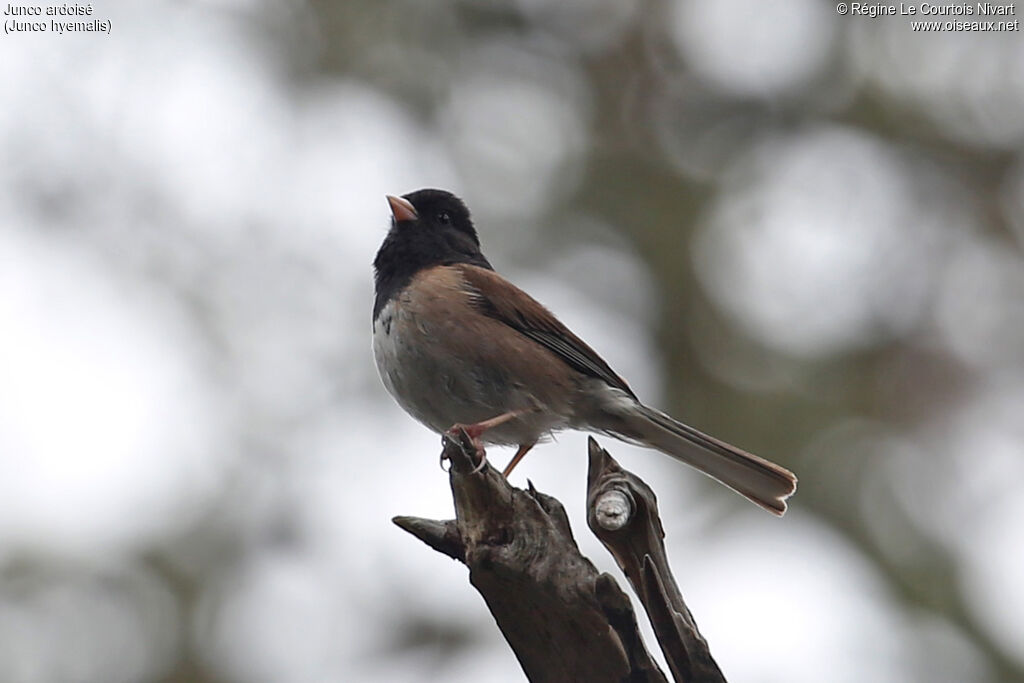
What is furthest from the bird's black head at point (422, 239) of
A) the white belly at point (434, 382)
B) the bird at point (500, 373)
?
the white belly at point (434, 382)

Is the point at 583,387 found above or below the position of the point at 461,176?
below

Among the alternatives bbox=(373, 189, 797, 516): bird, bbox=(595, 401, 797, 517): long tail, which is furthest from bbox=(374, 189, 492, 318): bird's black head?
bbox=(595, 401, 797, 517): long tail

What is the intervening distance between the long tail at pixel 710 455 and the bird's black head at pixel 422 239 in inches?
32.2

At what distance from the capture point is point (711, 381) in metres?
6.72

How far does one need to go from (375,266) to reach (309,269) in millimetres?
2183

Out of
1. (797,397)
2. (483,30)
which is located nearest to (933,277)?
(797,397)

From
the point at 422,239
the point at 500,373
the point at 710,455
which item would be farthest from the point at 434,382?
the point at 710,455

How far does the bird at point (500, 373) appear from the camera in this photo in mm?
3486

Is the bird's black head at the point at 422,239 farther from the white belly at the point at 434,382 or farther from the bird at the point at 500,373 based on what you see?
the white belly at the point at 434,382

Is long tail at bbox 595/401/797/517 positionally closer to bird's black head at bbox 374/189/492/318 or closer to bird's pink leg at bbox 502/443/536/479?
bird's pink leg at bbox 502/443/536/479

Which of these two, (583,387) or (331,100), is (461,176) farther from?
(583,387)

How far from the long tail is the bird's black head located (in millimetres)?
817

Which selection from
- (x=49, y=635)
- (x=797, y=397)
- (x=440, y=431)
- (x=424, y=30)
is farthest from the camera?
(x=424, y=30)

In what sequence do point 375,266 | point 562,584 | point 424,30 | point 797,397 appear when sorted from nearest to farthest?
point 562,584 < point 375,266 < point 797,397 < point 424,30
